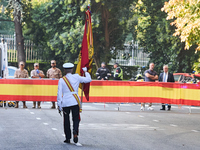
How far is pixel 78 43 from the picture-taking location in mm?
31438

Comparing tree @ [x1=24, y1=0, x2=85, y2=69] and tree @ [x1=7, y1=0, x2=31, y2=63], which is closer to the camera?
tree @ [x1=7, y1=0, x2=31, y2=63]

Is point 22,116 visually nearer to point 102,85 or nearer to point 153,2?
point 102,85

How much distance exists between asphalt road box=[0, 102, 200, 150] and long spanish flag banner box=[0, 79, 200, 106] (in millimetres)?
564

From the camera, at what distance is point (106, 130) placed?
39.8 ft

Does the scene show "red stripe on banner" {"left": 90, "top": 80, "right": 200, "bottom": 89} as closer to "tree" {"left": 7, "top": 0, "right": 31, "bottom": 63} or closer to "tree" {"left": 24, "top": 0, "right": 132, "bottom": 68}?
"tree" {"left": 24, "top": 0, "right": 132, "bottom": 68}

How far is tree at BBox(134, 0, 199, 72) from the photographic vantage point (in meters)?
32.2

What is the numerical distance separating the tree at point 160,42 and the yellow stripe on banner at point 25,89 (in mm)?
17375

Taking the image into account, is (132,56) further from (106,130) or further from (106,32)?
(106,130)

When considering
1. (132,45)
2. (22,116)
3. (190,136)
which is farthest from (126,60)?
(190,136)

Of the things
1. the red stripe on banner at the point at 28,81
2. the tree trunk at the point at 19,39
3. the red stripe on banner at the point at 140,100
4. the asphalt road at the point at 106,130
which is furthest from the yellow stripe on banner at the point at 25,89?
the tree trunk at the point at 19,39

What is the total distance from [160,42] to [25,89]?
18.0 metres

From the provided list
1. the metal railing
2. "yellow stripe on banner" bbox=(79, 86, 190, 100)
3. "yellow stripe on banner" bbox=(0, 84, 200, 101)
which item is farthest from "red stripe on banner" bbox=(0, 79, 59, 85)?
the metal railing

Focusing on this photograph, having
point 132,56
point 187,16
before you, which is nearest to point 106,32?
point 132,56

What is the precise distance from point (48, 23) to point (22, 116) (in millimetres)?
19764
